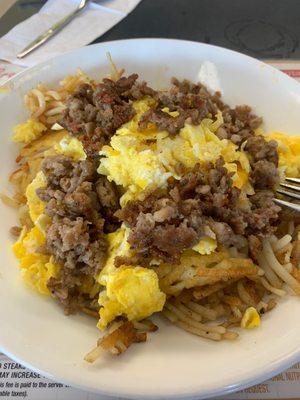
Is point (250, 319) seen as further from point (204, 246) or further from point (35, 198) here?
point (35, 198)

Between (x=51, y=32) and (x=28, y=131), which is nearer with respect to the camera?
(x=28, y=131)

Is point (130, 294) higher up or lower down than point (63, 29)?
lower down

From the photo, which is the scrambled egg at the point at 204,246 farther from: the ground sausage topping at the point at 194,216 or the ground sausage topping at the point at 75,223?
the ground sausage topping at the point at 75,223

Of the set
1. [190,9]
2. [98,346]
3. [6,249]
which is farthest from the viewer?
[190,9]

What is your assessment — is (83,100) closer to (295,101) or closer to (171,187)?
(171,187)

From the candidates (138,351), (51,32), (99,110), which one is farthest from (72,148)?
(51,32)

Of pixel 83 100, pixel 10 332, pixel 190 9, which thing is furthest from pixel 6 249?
pixel 190 9

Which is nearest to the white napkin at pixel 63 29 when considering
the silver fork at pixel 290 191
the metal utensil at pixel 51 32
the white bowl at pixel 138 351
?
the metal utensil at pixel 51 32
